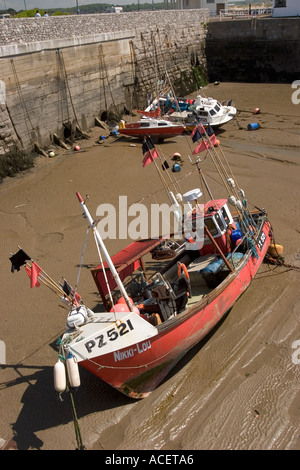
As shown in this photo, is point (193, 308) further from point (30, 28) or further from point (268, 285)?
point (30, 28)

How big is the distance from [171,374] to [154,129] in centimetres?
1269

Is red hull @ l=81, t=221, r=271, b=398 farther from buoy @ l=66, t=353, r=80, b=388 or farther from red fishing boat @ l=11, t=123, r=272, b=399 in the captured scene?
buoy @ l=66, t=353, r=80, b=388

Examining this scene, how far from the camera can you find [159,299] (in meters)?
8.23

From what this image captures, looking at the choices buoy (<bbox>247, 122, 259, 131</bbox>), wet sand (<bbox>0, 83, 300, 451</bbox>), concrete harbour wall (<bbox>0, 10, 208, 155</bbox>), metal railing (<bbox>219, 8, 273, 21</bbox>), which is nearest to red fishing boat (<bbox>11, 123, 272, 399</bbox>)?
wet sand (<bbox>0, 83, 300, 451</bbox>)

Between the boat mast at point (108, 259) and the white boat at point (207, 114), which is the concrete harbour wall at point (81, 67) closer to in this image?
the white boat at point (207, 114)

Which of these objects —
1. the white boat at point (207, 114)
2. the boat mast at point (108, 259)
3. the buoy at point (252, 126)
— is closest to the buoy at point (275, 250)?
the boat mast at point (108, 259)

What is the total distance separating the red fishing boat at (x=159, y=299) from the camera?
22.9 ft

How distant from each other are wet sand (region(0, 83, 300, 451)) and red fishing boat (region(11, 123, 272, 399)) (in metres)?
0.45

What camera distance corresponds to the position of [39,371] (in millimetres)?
8203

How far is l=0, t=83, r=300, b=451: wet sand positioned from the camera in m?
6.82

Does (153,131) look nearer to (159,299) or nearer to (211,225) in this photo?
(211,225)

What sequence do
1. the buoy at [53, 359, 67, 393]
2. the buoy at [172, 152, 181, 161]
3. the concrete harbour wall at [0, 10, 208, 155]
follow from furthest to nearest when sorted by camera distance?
the buoy at [172, 152, 181, 161] → the concrete harbour wall at [0, 10, 208, 155] → the buoy at [53, 359, 67, 393]

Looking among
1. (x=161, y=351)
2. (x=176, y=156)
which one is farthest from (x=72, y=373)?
(x=176, y=156)
